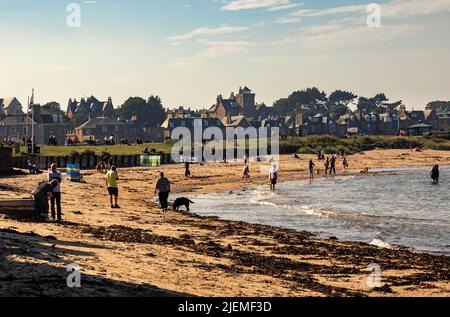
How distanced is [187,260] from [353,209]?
21.1 metres

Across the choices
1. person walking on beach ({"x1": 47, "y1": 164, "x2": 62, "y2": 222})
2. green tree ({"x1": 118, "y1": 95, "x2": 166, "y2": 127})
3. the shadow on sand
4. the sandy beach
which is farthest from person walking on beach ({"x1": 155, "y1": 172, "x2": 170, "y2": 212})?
green tree ({"x1": 118, "y1": 95, "x2": 166, "y2": 127})

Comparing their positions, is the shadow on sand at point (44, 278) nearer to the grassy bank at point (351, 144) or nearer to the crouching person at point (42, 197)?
the crouching person at point (42, 197)

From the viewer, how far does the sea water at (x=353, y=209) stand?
990 inches

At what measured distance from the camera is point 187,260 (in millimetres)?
15719

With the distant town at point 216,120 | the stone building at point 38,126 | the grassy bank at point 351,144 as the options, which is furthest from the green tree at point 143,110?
the grassy bank at point 351,144

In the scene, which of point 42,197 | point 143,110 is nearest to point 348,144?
point 143,110

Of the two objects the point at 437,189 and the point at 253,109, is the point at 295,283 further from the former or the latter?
the point at 253,109

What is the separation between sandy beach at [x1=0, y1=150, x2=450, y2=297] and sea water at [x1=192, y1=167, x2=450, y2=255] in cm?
265

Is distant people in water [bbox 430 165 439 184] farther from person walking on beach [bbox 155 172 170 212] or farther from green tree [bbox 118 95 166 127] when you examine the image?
green tree [bbox 118 95 166 127]

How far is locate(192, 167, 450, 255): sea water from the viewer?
82.5ft

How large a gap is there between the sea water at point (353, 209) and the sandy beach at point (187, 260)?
2.65m

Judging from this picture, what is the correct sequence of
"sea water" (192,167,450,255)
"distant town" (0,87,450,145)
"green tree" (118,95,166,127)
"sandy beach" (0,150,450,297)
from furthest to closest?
1. "green tree" (118,95,166,127)
2. "distant town" (0,87,450,145)
3. "sea water" (192,167,450,255)
4. "sandy beach" (0,150,450,297)

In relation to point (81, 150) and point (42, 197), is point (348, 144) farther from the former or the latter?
point (42, 197)

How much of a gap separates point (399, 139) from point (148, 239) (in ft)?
350
